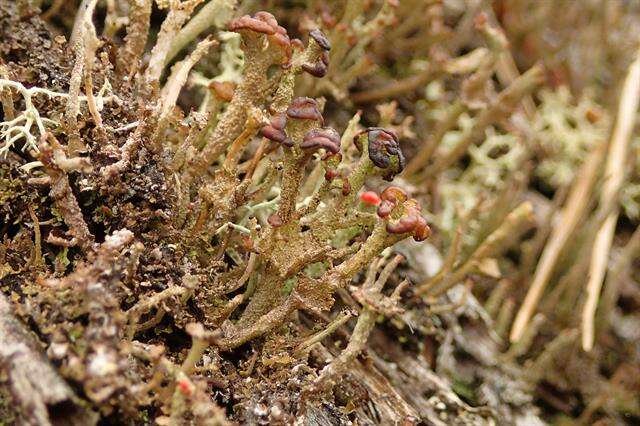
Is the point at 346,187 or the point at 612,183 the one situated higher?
the point at 612,183

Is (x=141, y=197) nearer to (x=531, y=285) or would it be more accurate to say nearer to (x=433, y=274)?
(x=433, y=274)

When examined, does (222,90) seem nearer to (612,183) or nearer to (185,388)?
(185,388)

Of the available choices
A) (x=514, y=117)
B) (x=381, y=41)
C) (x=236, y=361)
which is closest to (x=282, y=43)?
(x=236, y=361)

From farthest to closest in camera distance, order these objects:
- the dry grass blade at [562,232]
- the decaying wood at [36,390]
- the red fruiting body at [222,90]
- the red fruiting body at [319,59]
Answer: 1. the dry grass blade at [562,232]
2. the red fruiting body at [222,90]
3. the red fruiting body at [319,59]
4. the decaying wood at [36,390]

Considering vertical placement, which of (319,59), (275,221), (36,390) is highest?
(319,59)

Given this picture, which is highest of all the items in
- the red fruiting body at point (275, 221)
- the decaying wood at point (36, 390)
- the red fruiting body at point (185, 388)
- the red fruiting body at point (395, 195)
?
the red fruiting body at point (395, 195)

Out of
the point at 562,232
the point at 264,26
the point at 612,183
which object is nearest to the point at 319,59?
the point at 264,26

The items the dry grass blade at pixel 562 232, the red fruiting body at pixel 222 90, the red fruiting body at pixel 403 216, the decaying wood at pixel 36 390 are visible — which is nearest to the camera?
the decaying wood at pixel 36 390

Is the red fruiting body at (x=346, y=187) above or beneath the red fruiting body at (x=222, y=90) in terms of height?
beneath

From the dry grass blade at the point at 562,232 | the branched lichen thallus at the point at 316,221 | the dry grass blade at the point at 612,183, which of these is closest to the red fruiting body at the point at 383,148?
the branched lichen thallus at the point at 316,221

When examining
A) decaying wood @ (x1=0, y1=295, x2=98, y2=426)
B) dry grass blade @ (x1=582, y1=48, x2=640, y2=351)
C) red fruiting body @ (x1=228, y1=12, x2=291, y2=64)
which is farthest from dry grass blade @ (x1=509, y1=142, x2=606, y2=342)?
decaying wood @ (x1=0, y1=295, x2=98, y2=426)

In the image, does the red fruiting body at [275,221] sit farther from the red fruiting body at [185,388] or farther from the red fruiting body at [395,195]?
the red fruiting body at [185,388]
